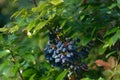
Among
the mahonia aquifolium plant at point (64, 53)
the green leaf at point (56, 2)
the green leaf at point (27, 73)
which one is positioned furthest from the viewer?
the green leaf at point (27, 73)

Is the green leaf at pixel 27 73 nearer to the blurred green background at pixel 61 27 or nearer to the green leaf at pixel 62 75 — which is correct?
the blurred green background at pixel 61 27

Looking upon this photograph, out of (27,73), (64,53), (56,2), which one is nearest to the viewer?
(56,2)

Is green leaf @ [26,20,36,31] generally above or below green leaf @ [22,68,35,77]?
above

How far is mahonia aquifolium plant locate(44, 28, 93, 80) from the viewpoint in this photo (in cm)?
131

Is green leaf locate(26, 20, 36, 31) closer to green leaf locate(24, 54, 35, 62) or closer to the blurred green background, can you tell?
the blurred green background

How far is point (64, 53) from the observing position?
1327 mm

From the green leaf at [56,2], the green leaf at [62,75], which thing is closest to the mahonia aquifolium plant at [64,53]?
the green leaf at [62,75]

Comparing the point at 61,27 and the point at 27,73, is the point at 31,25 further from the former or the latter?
the point at 27,73

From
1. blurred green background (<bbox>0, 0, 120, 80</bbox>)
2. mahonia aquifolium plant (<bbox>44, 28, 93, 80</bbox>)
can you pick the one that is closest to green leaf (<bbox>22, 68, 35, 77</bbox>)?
blurred green background (<bbox>0, 0, 120, 80</bbox>)

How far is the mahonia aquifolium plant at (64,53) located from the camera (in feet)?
4.31

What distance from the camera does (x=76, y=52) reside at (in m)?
1.34

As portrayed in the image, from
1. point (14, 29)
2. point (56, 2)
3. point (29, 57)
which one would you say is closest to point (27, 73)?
point (29, 57)

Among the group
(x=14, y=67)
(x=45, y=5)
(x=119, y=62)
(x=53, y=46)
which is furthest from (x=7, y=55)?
(x=119, y=62)

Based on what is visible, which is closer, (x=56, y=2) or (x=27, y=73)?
(x=56, y=2)
